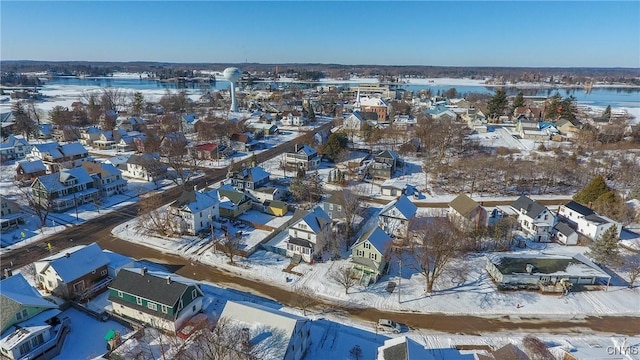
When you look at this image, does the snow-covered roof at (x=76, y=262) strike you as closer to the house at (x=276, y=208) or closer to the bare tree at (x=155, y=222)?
the bare tree at (x=155, y=222)

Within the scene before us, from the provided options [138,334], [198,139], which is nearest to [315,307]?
[138,334]

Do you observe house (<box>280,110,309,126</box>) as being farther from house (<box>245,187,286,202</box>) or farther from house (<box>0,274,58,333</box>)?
house (<box>0,274,58,333</box>)

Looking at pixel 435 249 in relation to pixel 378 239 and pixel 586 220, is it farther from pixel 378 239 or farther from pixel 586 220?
pixel 586 220

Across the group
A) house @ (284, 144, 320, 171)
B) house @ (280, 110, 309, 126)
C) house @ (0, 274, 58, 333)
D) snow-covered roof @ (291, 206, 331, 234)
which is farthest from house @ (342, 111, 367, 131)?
house @ (0, 274, 58, 333)

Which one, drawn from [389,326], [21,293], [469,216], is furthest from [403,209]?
[21,293]

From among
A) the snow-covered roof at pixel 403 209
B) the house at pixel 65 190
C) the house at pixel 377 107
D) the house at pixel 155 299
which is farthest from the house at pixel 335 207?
the house at pixel 377 107

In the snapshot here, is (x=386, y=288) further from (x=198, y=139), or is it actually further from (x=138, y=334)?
(x=198, y=139)
